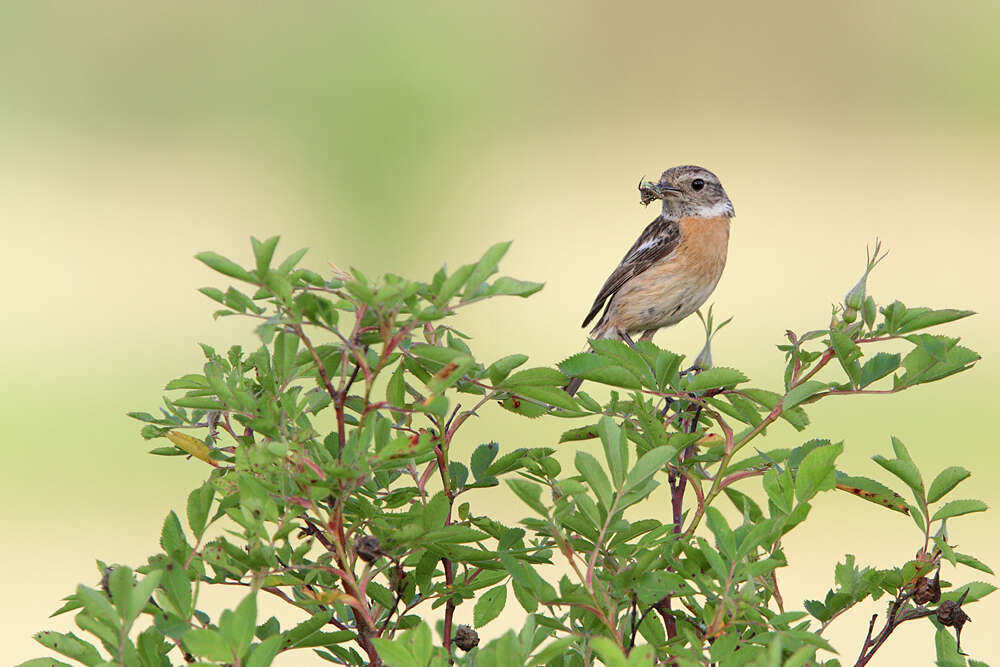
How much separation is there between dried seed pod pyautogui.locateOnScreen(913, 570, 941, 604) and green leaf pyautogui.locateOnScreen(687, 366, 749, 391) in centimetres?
41

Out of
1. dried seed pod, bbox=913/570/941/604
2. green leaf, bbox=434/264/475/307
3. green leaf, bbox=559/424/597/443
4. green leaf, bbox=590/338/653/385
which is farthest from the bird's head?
green leaf, bbox=434/264/475/307

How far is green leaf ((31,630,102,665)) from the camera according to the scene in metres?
1.66

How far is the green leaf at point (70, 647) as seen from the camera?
1.66m

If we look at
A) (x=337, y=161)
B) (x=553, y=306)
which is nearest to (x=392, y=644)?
(x=553, y=306)

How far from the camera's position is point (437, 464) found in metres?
1.92

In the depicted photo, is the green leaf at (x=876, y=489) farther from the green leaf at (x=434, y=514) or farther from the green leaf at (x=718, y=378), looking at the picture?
the green leaf at (x=434, y=514)

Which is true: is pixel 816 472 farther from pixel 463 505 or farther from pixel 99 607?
pixel 99 607

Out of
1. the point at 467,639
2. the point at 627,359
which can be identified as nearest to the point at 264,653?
the point at 467,639

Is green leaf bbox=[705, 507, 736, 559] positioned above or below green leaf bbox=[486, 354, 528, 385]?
below

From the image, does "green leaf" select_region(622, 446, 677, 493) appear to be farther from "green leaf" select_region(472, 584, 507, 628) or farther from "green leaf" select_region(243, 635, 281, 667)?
"green leaf" select_region(243, 635, 281, 667)

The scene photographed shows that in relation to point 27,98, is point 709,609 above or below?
below

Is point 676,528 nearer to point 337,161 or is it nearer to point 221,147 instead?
point 337,161

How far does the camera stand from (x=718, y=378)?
184 cm

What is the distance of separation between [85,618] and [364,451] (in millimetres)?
→ 418
